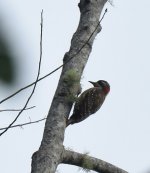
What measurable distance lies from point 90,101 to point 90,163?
94.5 inches

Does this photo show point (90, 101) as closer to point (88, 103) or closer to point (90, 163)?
point (88, 103)

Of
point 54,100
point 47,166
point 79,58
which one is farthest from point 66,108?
point 47,166

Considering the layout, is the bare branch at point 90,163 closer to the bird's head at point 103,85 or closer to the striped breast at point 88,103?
the striped breast at point 88,103

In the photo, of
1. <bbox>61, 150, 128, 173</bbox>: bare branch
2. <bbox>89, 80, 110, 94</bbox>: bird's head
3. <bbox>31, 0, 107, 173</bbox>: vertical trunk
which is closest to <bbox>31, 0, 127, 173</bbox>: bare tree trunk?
<bbox>31, 0, 107, 173</bbox>: vertical trunk

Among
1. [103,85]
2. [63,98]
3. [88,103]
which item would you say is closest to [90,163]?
[63,98]

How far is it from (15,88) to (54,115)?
9.38ft

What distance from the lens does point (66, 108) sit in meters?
3.71

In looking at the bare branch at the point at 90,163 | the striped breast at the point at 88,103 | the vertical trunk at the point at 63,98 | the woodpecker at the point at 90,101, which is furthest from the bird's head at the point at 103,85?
the bare branch at the point at 90,163

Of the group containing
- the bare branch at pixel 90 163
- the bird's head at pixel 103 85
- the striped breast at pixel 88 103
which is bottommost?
the bare branch at pixel 90 163

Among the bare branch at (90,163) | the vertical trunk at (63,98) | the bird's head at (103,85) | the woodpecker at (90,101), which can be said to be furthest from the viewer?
the bird's head at (103,85)

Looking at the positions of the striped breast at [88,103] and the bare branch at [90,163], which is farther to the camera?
the striped breast at [88,103]

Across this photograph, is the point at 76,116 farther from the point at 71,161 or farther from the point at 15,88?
the point at 15,88

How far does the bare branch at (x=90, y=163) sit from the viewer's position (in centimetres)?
341

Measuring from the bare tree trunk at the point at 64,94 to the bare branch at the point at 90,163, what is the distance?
207 mm
